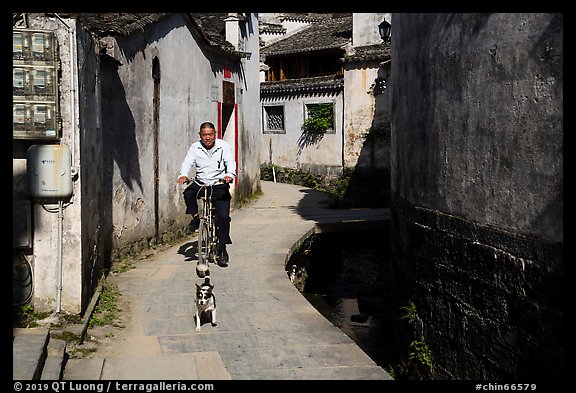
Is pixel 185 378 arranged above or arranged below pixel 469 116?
below

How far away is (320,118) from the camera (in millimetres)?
24094

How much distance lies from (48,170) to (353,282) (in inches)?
332

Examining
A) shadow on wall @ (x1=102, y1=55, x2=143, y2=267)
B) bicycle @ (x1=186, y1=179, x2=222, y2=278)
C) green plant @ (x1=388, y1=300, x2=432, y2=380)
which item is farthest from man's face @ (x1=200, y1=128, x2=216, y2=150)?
green plant @ (x1=388, y1=300, x2=432, y2=380)

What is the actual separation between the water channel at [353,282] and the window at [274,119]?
39.0 ft

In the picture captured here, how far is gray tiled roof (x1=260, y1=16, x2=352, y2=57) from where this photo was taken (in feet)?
82.0

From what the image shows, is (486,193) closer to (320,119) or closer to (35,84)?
(35,84)

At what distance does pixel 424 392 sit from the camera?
15.8 feet

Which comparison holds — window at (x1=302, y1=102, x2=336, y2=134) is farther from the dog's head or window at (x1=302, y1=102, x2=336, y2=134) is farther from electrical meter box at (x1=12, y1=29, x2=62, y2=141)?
electrical meter box at (x1=12, y1=29, x2=62, y2=141)

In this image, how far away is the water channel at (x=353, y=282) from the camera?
9469mm

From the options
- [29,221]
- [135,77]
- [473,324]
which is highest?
[135,77]

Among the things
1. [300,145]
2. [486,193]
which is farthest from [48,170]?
[300,145]
